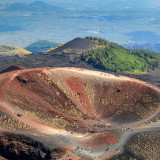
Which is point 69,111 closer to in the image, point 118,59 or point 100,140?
point 100,140

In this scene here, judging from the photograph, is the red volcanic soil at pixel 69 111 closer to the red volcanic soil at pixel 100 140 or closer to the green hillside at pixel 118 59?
the red volcanic soil at pixel 100 140

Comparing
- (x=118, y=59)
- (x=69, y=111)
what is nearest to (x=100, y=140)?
(x=69, y=111)

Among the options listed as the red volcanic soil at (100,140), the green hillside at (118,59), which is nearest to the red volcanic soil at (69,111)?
the red volcanic soil at (100,140)

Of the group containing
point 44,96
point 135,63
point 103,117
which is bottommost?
point 135,63

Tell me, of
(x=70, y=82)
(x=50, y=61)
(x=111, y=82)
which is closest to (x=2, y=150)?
(x=70, y=82)

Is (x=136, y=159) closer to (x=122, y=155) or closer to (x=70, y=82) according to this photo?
(x=122, y=155)

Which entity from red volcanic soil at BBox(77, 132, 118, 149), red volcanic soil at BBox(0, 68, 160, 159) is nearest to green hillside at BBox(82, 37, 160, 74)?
red volcanic soil at BBox(0, 68, 160, 159)
